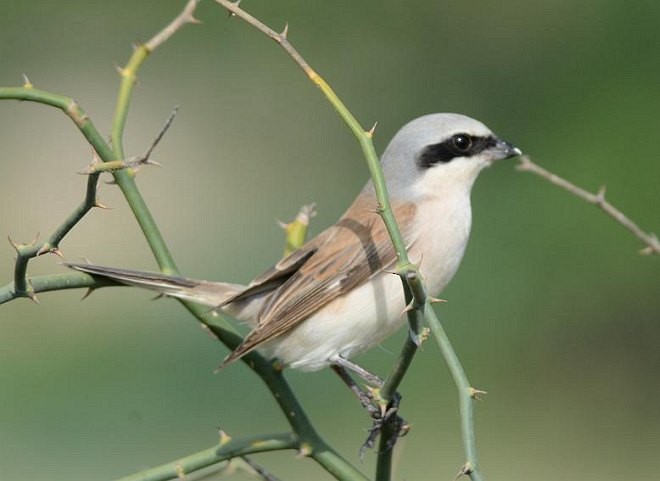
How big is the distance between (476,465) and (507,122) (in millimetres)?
4971

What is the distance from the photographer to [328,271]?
9.75 ft

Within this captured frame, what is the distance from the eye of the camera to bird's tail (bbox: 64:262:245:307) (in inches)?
91.2

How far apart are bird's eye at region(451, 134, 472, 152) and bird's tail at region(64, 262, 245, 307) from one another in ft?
1.95

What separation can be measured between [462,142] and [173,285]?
2.70 ft

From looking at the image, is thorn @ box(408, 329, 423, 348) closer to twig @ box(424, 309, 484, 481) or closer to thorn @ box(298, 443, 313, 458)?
twig @ box(424, 309, 484, 481)

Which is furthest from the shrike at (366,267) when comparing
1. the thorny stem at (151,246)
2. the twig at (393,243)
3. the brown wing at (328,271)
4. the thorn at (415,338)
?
the thorn at (415,338)

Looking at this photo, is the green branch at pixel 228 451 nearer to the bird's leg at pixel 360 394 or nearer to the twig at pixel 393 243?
the twig at pixel 393 243

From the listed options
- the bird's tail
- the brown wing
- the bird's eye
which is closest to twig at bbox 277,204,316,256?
the bird's tail

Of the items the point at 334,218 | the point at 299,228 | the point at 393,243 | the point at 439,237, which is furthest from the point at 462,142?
the point at 334,218

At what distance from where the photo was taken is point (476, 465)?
1.72 meters

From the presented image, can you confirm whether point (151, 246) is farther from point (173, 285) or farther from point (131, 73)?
point (173, 285)

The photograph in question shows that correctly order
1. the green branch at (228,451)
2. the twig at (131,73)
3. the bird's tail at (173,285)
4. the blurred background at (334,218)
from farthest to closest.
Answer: the blurred background at (334,218), the bird's tail at (173,285), the twig at (131,73), the green branch at (228,451)

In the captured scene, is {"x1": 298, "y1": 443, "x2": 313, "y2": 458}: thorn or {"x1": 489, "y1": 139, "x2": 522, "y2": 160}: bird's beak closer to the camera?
{"x1": 298, "y1": 443, "x2": 313, "y2": 458}: thorn

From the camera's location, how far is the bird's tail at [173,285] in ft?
7.60
